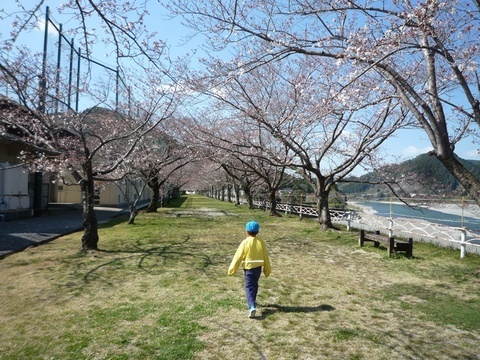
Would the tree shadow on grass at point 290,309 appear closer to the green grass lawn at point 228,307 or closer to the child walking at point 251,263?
the green grass lawn at point 228,307

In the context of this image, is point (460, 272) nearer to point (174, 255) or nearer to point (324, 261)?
point (324, 261)

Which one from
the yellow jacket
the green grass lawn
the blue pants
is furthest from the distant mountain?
the blue pants

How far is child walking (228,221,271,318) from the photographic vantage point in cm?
438

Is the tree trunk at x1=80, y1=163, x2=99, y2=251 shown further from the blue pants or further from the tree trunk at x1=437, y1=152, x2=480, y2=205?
the tree trunk at x1=437, y1=152, x2=480, y2=205

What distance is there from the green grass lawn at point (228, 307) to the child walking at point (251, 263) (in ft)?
0.81

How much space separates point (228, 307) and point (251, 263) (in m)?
0.72

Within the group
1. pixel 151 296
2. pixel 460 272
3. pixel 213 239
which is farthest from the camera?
pixel 213 239

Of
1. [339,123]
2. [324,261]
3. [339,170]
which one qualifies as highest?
[339,123]

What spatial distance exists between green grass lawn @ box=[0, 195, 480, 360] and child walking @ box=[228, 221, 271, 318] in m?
0.25

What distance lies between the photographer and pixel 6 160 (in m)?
16.8

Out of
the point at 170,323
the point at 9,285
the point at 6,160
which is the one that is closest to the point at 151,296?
the point at 170,323

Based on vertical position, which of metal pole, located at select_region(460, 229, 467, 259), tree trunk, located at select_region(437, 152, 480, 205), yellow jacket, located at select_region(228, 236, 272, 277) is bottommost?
metal pole, located at select_region(460, 229, 467, 259)

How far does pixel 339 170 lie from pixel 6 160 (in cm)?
1537

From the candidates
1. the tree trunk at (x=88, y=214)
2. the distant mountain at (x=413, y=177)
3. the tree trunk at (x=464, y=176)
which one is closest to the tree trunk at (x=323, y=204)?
the distant mountain at (x=413, y=177)
